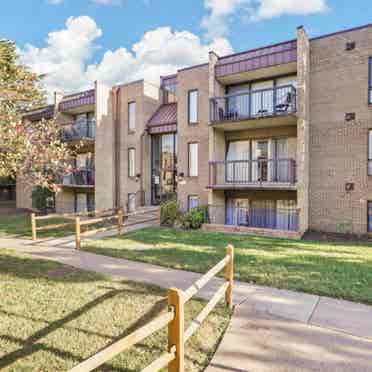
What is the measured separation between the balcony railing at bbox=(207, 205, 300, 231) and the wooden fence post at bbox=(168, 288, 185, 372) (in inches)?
370

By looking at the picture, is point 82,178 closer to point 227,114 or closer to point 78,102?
point 78,102

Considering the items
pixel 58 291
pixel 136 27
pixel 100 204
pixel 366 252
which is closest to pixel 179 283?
pixel 58 291

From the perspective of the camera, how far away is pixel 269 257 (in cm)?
723

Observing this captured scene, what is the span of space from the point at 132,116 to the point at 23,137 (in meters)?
12.1

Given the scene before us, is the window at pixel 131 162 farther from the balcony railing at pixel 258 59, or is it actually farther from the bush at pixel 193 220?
the balcony railing at pixel 258 59

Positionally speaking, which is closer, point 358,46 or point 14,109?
point 14,109

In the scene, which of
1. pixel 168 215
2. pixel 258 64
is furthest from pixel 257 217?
pixel 258 64

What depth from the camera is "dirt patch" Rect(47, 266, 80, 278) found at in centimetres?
598

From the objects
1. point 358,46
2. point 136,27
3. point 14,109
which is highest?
point 136,27

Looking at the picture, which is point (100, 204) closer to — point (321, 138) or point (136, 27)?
point (136, 27)

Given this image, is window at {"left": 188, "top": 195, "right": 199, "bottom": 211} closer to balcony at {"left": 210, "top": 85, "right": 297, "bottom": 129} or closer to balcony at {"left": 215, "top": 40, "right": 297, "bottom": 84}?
balcony at {"left": 210, "top": 85, "right": 297, "bottom": 129}

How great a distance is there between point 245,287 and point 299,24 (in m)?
10.8

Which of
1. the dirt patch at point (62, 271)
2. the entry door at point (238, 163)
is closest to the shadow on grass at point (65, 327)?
the dirt patch at point (62, 271)

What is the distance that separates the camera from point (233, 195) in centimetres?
1333
